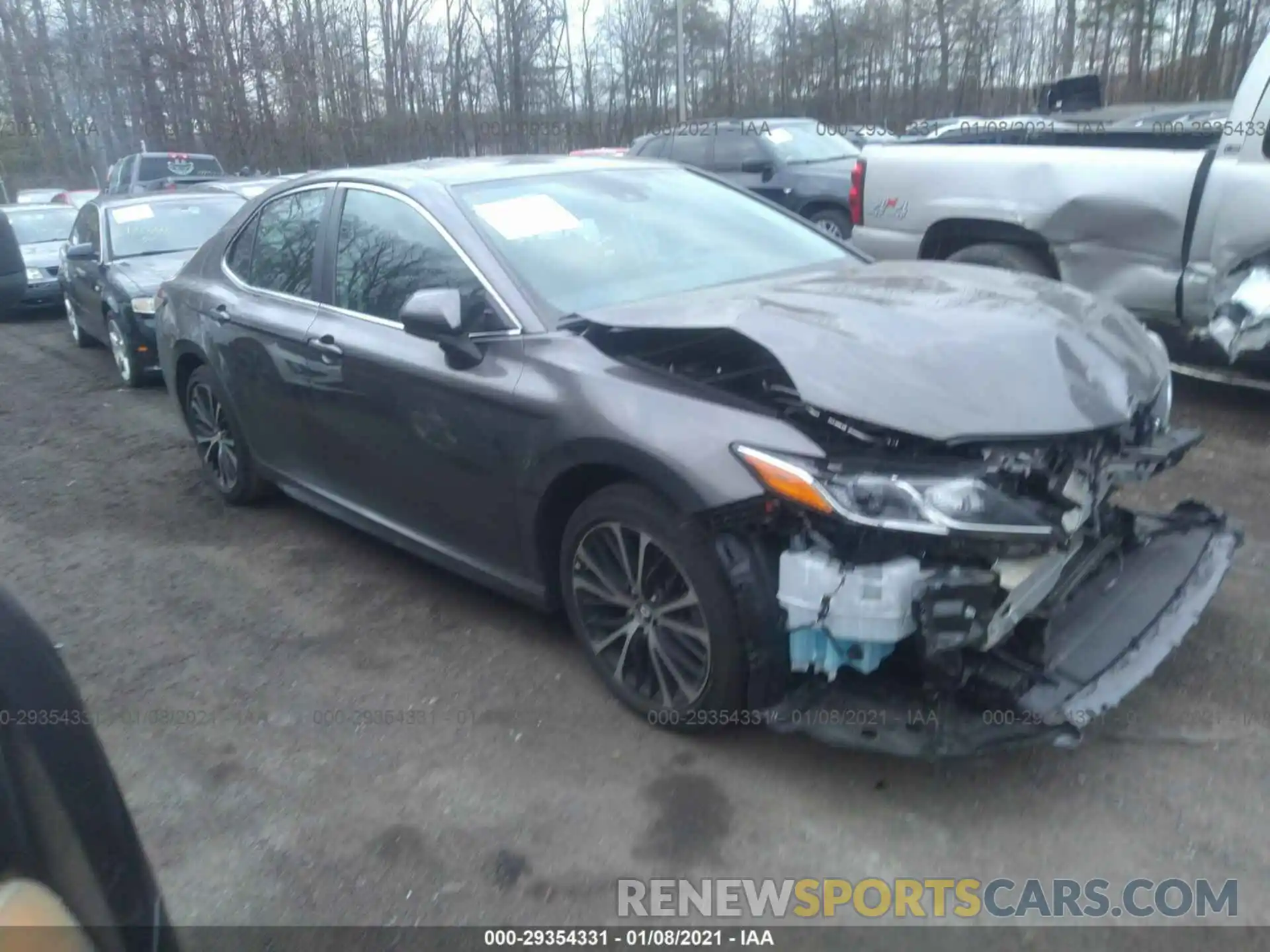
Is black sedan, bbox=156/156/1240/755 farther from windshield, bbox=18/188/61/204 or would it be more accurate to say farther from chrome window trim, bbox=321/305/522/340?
windshield, bbox=18/188/61/204

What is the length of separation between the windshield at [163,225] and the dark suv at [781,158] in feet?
15.5

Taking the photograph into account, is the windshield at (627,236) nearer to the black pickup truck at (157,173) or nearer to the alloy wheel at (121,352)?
the alloy wheel at (121,352)

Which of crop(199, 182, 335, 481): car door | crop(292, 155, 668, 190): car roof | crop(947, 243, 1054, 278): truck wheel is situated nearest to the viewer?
crop(292, 155, 668, 190): car roof

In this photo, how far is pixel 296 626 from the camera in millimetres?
4355

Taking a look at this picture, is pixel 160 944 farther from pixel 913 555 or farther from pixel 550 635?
pixel 550 635

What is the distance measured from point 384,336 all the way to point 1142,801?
294 centimetres

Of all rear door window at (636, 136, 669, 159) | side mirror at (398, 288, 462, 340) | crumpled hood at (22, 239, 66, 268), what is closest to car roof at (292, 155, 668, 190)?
side mirror at (398, 288, 462, 340)

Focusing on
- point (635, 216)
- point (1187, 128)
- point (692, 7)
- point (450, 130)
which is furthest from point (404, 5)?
point (635, 216)

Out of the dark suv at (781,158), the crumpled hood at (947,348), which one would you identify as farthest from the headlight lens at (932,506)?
the dark suv at (781,158)

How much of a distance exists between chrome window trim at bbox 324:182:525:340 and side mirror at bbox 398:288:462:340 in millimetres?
134

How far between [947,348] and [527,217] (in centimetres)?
171

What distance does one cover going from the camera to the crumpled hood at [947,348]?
9.30 feet

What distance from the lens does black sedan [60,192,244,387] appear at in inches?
336

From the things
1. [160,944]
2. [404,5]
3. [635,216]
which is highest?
[404,5]
